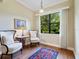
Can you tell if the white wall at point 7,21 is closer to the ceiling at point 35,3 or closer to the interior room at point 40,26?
the interior room at point 40,26

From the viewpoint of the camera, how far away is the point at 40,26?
6367mm

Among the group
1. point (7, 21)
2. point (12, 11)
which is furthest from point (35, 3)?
point (7, 21)

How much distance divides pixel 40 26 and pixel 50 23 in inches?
36.0

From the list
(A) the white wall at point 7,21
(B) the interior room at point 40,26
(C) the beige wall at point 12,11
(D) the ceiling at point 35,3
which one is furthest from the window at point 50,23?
(A) the white wall at point 7,21

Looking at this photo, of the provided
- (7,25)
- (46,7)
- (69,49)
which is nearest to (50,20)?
(46,7)

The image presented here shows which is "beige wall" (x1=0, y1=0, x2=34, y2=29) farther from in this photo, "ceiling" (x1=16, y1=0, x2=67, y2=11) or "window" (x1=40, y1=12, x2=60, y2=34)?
"window" (x1=40, y1=12, x2=60, y2=34)

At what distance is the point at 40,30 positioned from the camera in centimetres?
636

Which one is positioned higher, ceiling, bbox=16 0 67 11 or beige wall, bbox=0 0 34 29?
ceiling, bbox=16 0 67 11

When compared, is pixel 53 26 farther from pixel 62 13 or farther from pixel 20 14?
pixel 20 14

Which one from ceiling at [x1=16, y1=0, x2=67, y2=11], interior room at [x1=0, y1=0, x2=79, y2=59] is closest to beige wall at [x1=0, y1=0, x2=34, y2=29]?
interior room at [x1=0, y1=0, x2=79, y2=59]

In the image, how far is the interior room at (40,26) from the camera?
13.4ft

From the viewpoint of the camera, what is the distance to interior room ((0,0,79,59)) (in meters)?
4.08

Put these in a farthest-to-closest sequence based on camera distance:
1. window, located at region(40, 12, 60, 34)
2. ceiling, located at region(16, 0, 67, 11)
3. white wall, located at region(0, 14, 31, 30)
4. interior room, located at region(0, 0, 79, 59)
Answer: window, located at region(40, 12, 60, 34)
ceiling, located at region(16, 0, 67, 11)
white wall, located at region(0, 14, 31, 30)
interior room, located at region(0, 0, 79, 59)

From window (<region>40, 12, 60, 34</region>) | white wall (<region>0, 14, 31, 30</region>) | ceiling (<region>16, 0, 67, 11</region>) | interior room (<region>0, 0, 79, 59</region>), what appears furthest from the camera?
window (<region>40, 12, 60, 34</region>)
